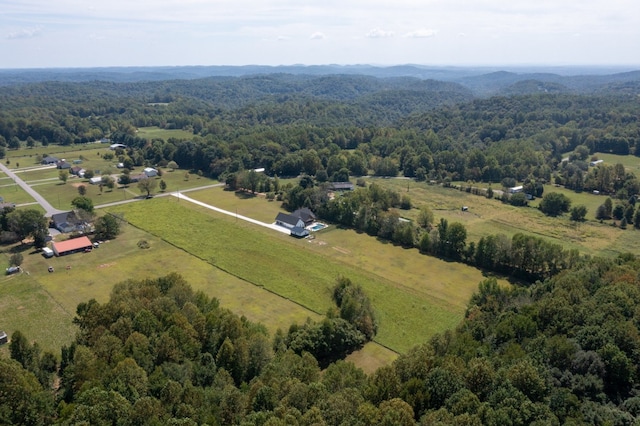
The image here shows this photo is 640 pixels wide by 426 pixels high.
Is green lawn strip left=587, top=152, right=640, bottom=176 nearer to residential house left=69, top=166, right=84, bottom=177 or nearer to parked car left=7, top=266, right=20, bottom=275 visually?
parked car left=7, top=266, right=20, bottom=275

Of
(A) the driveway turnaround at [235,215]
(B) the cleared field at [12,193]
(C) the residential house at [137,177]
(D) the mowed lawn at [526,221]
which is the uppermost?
(C) the residential house at [137,177]

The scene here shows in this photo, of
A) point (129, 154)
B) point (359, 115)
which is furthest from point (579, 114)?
point (129, 154)

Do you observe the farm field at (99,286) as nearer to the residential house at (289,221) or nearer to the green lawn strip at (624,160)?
the residential house at (289,221)

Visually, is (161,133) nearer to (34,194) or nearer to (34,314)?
(34,194)

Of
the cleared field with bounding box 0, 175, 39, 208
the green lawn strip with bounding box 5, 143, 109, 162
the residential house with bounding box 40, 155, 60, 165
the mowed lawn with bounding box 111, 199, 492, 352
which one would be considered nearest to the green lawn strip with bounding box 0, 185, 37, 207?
the cleared field with bounding box 0, 175, 39, 208

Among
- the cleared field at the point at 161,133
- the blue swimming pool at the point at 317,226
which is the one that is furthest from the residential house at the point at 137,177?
the cleared field at the point at 161,133

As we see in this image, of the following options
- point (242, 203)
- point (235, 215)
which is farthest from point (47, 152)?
point (235, 215)
